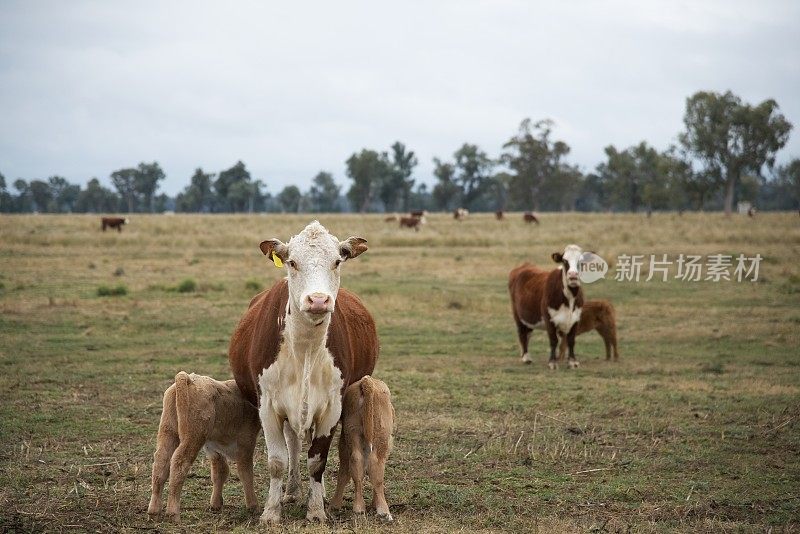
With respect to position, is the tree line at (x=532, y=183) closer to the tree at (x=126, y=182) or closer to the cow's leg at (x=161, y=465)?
the tree at (x=126, y=182)

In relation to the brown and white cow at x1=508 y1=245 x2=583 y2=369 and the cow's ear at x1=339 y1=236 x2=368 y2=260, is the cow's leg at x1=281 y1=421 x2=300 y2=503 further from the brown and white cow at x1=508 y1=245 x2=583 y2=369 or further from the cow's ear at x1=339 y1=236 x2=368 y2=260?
the brown and white cow at x1=508 y1=245 x2=583 y2=369

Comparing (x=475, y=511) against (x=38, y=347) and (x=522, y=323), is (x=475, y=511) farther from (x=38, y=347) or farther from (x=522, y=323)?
→ (x=38, y=347)

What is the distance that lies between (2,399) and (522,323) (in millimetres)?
9087

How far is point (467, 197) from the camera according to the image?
120312 millimetres

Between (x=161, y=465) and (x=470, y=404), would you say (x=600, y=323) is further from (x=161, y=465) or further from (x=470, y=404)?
(x=161, y=465)

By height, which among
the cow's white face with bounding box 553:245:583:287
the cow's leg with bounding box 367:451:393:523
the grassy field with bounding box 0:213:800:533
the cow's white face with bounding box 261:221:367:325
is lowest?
the grassy field with bounding box 0:213:800:533

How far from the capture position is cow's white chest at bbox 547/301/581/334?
618 inches

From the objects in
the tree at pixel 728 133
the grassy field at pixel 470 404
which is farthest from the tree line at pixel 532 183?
the grassy field at pixel 470 404

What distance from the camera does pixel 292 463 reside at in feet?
24.1

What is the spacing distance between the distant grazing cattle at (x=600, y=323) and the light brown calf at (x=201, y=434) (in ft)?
31.5

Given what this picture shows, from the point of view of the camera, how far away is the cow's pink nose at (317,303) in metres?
6.20

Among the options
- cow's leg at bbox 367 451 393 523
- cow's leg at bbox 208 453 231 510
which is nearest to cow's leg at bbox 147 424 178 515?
cow's leg at bbox 208 453 231 510

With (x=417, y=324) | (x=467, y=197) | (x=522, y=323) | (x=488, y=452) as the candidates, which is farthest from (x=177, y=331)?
(x=467, y=197)

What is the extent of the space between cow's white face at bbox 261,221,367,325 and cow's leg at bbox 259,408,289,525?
90cm
